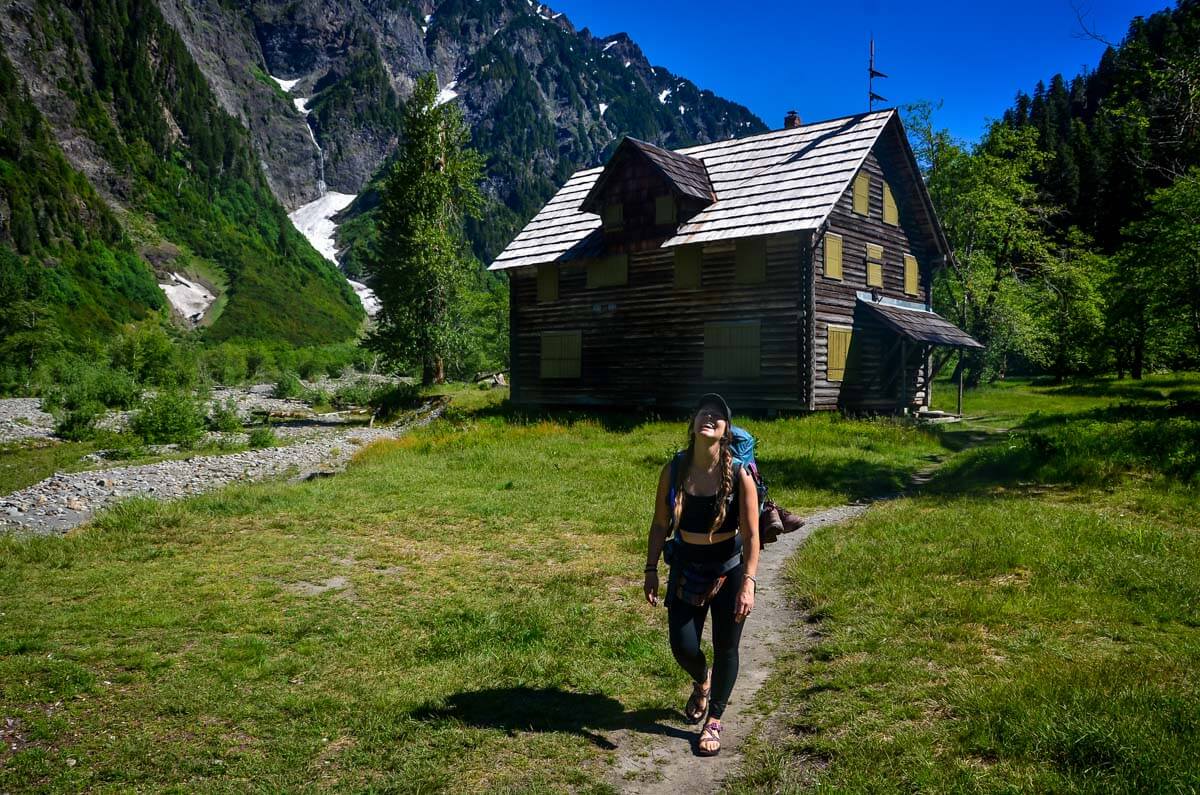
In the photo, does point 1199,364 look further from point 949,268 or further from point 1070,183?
point 1070,183

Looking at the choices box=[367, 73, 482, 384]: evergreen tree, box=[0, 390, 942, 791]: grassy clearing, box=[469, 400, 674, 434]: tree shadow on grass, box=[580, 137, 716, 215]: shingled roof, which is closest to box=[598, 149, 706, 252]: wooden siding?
box=[580, 137, 716, 215]: shingled roof

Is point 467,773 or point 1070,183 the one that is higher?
point 1070,183

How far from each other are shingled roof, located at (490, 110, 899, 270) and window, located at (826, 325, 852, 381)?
4219 millimetres

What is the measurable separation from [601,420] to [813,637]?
1803cm

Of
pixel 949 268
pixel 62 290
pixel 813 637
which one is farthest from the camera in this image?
pixel 62 290

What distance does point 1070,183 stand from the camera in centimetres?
8050

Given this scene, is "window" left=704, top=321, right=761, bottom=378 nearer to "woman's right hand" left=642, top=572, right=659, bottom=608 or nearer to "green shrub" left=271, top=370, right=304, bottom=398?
"woman's right hand" left=642, top=572, right=659, bottom=608

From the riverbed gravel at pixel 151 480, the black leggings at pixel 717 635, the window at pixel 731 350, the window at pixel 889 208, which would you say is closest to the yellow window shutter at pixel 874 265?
the window at pixel 889 208

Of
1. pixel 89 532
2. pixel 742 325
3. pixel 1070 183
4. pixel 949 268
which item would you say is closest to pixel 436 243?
pixel 742 325

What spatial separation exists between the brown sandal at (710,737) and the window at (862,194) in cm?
2392

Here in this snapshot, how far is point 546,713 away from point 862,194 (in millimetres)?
24713

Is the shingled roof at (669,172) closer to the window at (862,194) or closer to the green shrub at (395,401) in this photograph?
the window at (862,194)

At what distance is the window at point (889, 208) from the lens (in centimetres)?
2716

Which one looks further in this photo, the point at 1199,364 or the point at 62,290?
the point at 62,290
